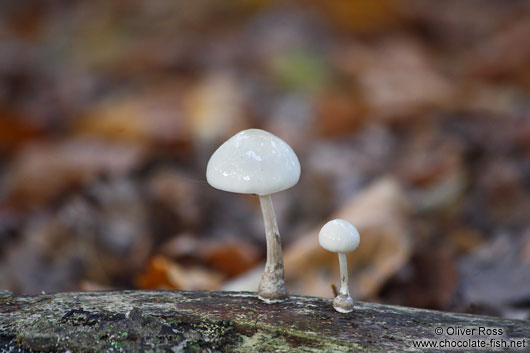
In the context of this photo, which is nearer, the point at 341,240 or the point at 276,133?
the point at 341,240

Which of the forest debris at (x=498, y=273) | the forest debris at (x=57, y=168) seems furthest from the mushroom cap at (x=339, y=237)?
the forest debris at (x=57, y=168)

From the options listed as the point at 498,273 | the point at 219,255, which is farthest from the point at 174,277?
the point at 498,273

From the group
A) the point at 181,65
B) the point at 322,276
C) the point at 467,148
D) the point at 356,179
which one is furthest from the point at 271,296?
the point at 181,65

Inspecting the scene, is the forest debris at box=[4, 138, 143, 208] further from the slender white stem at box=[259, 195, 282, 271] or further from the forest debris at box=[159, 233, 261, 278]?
the slender white stem at box=[259, 195, 282, 271]

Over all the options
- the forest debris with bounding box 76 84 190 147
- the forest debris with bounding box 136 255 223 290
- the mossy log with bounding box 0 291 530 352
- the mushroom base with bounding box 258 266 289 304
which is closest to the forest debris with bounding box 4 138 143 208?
the forest debris with bounding box 76 84 190 147

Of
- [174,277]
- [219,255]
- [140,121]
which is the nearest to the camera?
[174,277]

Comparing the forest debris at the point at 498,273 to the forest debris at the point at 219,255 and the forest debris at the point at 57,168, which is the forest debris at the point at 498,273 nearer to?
the forest debris at the point at 219,255

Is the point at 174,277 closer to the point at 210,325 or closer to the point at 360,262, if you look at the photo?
the point at 360,262

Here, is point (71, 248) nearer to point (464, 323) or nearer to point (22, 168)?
point (22, 168)
